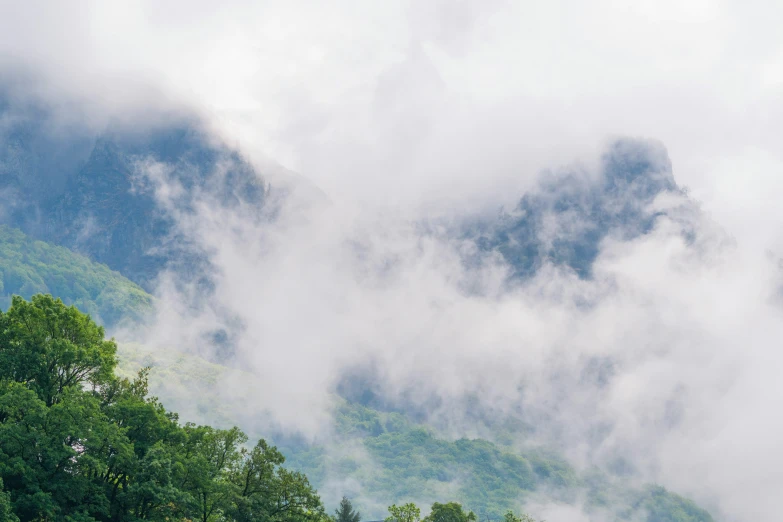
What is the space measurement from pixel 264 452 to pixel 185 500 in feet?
44.1

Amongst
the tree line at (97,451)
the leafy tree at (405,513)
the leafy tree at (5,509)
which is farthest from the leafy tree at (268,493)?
the leafy tree at (405,513)

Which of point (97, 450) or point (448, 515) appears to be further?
point (448, 515)

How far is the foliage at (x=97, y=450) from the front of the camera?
6038 cm

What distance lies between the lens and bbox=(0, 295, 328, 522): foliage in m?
60.4

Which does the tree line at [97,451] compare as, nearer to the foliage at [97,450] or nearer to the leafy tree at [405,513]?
the foliage at [97,450]

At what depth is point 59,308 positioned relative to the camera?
73.9 m

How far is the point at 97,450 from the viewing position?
6397 cm

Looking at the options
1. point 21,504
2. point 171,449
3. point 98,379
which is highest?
point 98,379

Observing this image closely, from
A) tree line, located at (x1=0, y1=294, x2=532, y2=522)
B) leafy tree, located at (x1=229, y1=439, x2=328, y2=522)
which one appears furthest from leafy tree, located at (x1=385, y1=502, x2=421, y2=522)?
leafy tree, located at (x1=229, y1=439, x2=328, y2=522)

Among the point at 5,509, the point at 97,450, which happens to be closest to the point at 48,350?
the point at 97,450

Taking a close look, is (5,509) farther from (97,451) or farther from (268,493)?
(268,493)

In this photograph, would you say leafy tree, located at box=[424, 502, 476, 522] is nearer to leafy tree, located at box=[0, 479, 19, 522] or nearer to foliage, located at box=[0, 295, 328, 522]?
foliage, located at box=[0, 295, 328, 522]

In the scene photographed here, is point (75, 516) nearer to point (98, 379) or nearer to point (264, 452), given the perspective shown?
point (98, 379)

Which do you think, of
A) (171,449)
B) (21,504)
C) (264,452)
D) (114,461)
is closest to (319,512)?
(264,452)
